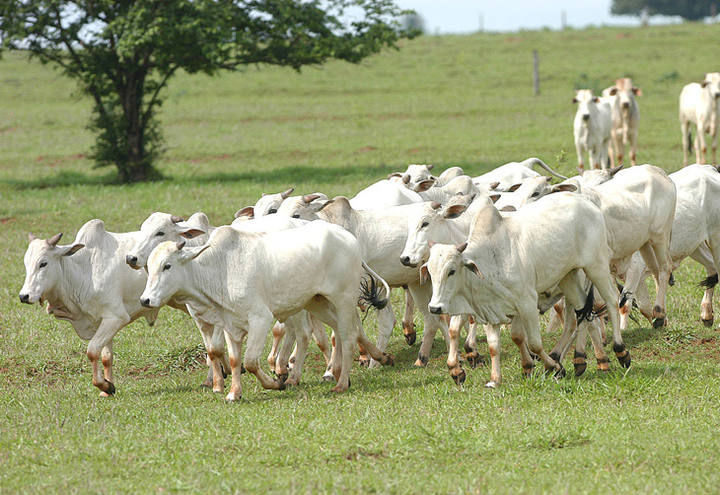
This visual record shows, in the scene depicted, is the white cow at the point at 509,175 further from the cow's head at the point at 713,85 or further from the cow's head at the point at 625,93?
the cow's head at the point at 625,93

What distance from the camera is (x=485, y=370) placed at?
9695 millimetres

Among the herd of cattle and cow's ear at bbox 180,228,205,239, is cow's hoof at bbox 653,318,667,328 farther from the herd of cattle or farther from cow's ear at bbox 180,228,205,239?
cow's ear at bbox 180,228,205,239

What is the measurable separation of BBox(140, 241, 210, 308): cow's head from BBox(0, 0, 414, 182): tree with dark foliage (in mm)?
13534

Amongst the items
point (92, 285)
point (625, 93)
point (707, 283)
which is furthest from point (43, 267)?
point (625, 93)

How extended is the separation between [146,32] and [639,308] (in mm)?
13374

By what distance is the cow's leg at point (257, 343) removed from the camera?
8.79 meters

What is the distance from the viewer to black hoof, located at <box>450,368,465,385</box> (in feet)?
29.6

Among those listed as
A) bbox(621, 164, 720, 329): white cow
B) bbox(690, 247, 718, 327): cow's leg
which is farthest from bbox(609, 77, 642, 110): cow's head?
bbox(621, 164, 720, 329): white cow

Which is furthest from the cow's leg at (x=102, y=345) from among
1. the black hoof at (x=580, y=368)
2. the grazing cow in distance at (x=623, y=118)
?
the grazing cow in distance at (x=623, y=118)

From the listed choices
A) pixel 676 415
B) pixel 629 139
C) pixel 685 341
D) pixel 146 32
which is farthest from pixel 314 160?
pixel 676 415

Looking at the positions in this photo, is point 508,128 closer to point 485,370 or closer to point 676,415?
point 485,370

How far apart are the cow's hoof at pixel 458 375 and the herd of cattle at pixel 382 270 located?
12 millimetres

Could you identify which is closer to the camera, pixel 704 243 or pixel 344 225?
pixel 344 225

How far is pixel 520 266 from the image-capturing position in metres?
8.88
